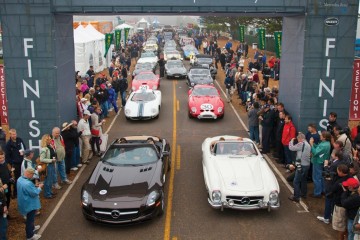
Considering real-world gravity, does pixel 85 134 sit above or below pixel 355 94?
below

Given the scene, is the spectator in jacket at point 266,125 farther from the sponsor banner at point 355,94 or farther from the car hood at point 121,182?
the car hood at point 121,182

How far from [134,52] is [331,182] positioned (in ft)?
125

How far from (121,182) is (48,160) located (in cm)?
203

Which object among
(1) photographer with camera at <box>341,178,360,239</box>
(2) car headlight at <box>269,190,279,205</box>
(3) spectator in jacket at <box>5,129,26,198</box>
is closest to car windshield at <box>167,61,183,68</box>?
(3) spectator in jacket at <box>5,129,26,198</box>

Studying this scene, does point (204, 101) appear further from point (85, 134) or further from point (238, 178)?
point (238, 178)

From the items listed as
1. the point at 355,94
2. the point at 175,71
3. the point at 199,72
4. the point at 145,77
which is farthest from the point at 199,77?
the point at 355,94

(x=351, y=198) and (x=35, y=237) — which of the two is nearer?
(x=351, y=198)

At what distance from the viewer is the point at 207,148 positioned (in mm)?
12305

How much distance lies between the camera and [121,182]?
984 centimetres

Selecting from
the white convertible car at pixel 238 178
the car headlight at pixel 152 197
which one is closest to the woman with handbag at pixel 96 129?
the white convertible car at pixel 238 178

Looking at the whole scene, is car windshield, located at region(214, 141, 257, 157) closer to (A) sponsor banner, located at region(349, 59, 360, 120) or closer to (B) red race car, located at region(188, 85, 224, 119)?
(A) sponsor banner, located at region(349, 59, 360, 120)

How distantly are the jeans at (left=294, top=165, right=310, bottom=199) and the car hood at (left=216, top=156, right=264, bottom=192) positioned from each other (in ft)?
3.12

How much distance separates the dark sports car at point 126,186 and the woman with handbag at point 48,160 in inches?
47.5

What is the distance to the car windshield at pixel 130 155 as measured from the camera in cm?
1091
